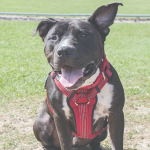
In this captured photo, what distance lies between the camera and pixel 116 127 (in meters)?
2.64

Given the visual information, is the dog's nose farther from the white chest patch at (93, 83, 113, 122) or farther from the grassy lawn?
the grassy lawn

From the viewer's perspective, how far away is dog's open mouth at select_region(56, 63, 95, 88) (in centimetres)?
234

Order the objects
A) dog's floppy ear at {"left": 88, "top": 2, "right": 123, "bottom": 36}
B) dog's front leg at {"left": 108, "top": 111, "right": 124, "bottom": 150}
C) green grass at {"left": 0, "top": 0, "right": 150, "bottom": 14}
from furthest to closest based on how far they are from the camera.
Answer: green grass at {"left": 0, "top": 0, "right": 150, "bottom": 14} → dog's front leg at {"left": 108, "top": 111, "right": 124, "bottom": 150} → dog's floppy ear at {"left": 88, "top": 2, "right": 123, "bottom": 36}

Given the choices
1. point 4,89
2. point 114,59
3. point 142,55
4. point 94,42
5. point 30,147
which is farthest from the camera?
point 142,55

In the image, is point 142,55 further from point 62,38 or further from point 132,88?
point 62,38

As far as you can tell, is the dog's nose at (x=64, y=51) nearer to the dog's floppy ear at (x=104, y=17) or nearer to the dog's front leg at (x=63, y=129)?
the dog's floppy ear at (x=104, y=17)

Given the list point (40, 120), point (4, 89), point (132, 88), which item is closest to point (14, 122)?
point (40, 120)

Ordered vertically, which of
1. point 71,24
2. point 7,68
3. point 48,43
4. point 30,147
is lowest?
point 30,147

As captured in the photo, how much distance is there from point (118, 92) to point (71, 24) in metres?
0.81

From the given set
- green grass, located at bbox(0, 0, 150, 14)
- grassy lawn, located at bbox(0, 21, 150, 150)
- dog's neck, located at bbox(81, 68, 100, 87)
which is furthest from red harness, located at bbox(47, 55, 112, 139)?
green grass, located at bbox(0, 0, 150, 14)

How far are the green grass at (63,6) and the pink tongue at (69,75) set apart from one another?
12.0 m

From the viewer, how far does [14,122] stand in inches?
148

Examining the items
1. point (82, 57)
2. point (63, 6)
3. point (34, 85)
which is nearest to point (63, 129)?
point (82, 57)

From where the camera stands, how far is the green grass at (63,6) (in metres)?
14.2
